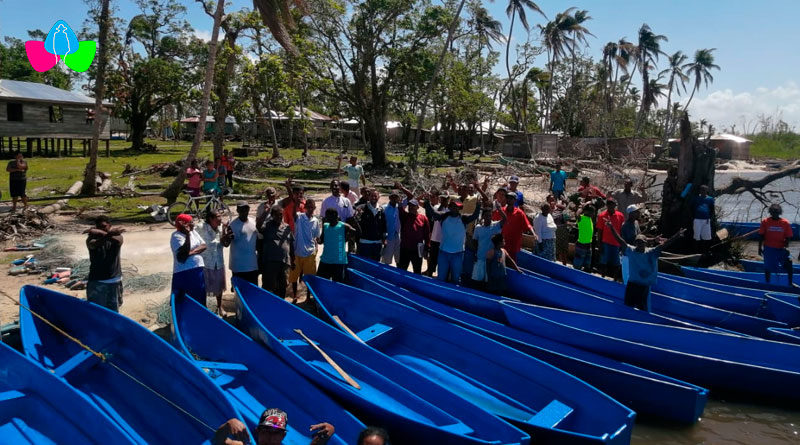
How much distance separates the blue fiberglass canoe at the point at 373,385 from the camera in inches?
175

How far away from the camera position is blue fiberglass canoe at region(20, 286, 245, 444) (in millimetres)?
4672

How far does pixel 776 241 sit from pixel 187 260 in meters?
9.64

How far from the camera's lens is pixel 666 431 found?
19.1 ft

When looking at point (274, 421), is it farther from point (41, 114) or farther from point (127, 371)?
point (41, 114)

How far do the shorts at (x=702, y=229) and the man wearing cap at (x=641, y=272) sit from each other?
5274mm

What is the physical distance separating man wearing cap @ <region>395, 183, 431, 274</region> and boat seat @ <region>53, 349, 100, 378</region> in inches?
197

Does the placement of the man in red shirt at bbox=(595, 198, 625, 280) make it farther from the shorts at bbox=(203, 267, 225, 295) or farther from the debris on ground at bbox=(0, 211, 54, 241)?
the debris on ground at bbox=(0, 211, 54, 241)

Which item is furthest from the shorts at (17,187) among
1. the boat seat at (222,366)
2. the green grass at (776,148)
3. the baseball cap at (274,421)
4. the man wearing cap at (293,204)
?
the green grass at (776,148)

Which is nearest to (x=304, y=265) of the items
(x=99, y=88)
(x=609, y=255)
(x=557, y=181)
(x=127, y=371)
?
(x=127, y=371)

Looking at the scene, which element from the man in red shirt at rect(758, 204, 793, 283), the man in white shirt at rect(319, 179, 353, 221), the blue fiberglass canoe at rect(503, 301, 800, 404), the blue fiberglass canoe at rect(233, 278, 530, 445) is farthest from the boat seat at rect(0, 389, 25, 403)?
the man in red shirt at rect(758, 204, 793, 283)

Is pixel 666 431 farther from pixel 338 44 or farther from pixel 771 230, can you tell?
pixel 338 44

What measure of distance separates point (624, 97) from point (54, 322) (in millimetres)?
66403

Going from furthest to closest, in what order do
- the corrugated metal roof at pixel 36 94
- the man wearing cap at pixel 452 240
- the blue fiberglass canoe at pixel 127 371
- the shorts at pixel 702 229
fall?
1. the corrugated metal roof at pixel 36 94
2. the shorts at pixel 702 229
3. the man wearing cap at pixel 452 240
4. the blue fiberglass canoe at pixel 127 371

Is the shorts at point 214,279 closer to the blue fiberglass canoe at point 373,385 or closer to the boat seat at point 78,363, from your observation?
the blue fiberglass canoe at point 373,385
